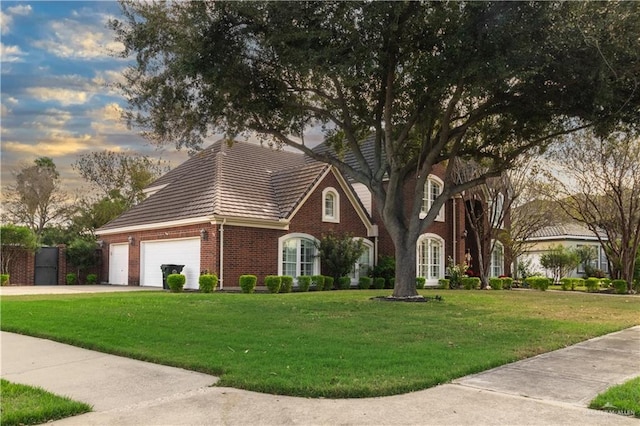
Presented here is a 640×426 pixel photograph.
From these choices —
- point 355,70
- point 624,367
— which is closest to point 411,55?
point 355,70

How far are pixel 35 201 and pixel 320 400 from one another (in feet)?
127

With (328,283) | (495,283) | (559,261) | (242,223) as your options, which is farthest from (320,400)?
(559,261)

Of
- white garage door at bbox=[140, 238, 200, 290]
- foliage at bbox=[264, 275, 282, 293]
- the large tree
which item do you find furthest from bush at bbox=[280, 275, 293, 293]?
the large tree

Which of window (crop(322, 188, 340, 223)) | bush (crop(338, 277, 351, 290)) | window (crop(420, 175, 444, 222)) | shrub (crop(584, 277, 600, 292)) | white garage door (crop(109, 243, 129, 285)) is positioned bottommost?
shrub (crop(584, 277, 600, 292))

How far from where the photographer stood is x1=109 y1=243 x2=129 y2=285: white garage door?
25.6 metres

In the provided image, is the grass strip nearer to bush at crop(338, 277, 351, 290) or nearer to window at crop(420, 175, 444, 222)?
bush at crop(338, 277, 351, 290)

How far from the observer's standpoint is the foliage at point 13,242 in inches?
975

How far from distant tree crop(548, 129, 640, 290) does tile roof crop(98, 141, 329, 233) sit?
12.5 metres

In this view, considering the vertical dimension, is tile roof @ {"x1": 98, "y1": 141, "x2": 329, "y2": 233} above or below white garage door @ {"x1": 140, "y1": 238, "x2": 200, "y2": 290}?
above

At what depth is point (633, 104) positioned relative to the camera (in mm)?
13680

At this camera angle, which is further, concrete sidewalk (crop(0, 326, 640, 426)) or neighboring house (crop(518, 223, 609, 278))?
neighboring house (crop(518, 223, 609, 278))

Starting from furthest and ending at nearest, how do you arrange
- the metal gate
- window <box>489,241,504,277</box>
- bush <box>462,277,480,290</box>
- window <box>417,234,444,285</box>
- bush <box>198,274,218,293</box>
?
window <box>489,241,504,277</box>, window <box>417,234,444,285</box>, bush <box>462,277,480,290</box>, the metal gate, bush <box>198,274,218,293</box>

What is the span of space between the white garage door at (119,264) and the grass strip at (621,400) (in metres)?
23.2

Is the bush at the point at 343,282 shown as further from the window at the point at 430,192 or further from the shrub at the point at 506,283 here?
the shrub at the point at 506,283
